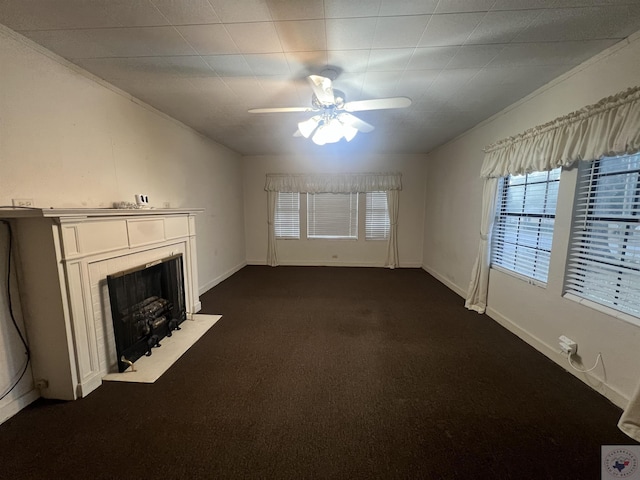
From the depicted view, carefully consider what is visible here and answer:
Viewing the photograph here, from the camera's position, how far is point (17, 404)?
1.70m

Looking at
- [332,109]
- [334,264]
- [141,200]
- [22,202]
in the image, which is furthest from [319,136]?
[334,264]

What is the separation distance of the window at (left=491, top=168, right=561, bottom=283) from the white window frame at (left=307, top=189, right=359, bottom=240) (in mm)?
2981

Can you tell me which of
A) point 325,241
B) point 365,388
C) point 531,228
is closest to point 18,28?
point 365,388

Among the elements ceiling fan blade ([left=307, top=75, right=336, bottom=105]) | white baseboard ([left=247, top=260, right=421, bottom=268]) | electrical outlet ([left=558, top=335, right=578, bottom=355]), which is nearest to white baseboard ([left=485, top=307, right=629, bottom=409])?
electrical outlet ([left=558, top=335, right=578, bottom=355])

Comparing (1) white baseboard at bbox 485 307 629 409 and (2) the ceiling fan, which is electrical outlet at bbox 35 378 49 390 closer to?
(2) the ceiling fan

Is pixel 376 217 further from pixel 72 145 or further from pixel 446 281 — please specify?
pixel 72 145

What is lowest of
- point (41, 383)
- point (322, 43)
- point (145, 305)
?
point (41, 383)

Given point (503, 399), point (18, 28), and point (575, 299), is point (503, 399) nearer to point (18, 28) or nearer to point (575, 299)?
point (575, 299)

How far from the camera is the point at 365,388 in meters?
1.94

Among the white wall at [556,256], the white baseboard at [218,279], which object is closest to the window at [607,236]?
the white wall at [556,256]

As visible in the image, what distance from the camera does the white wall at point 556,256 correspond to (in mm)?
1735

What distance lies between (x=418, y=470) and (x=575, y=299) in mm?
1897

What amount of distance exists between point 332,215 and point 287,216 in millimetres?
1036

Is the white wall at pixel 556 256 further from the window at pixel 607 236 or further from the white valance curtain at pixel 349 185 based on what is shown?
the white valance curtain at pixel 349 185
